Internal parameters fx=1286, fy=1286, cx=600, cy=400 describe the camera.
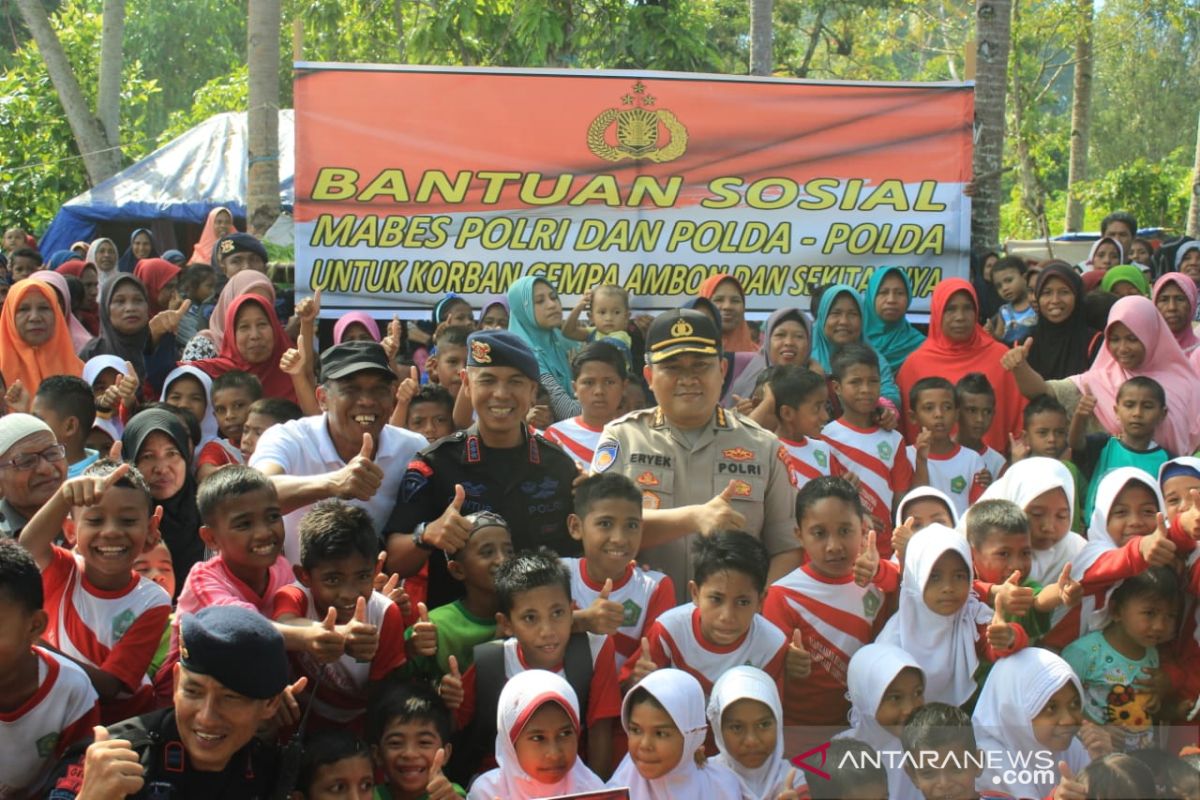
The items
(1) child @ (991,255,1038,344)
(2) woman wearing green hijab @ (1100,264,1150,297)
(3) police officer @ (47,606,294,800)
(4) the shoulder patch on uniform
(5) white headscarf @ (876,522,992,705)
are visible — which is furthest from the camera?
(1) child @ (991,255,1038,344)

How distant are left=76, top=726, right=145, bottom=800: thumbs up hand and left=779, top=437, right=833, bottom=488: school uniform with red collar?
116 inches

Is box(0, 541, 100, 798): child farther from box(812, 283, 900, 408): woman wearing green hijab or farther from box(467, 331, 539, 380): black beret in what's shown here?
box(812, 283, 900, 408): woman wearing green hijab

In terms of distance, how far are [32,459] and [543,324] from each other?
3152 mm

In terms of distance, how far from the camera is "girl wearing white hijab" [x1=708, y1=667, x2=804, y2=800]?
364 cm

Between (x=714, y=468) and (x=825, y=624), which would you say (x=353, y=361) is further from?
(x=825, y=624)

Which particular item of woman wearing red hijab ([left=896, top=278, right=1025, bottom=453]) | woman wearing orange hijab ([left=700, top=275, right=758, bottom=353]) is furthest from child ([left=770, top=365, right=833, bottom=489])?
woman wearing orange hijab ([left=700, top=275, right=758, bottom=353])

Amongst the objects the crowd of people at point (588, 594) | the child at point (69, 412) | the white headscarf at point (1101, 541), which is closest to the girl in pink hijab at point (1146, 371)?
the crowd of people at point (588, 594)

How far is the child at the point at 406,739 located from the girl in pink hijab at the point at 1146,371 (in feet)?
12.0

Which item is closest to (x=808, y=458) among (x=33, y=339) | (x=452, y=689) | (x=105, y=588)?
(x=452, y=689)

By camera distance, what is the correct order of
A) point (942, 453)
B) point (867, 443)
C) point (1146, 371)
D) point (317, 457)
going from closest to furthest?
point (317, 457) → point (867, 443) → point (942, 453) → point (1146, 371)

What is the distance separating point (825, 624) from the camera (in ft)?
13.9

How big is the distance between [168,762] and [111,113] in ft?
46.6

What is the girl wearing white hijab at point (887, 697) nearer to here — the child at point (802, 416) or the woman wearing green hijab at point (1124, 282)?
the child at point (802, 416)

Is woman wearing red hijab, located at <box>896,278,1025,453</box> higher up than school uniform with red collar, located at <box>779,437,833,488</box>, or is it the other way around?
woman wearing red hijab, located at <box>896,278,1025,453</box>
